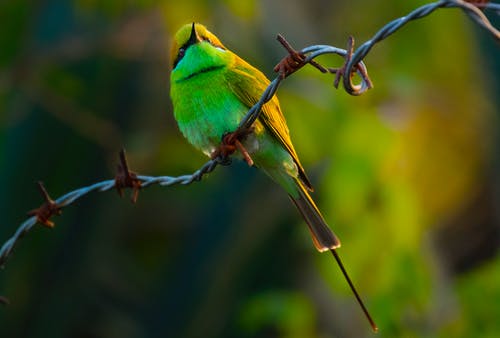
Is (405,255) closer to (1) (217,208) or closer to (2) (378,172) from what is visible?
(2) (378,172)

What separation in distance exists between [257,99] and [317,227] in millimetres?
431

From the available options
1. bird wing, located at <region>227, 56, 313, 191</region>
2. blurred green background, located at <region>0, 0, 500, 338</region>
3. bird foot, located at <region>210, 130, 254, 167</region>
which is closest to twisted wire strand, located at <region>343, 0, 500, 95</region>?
bird foot, located at <region>210, 130, 254, 167</region>

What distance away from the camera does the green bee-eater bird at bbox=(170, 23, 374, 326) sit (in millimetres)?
3135

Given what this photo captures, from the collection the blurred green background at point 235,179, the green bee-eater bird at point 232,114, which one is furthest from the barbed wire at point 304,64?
the blurred green background at point 235,179

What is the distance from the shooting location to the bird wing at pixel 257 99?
123 inches

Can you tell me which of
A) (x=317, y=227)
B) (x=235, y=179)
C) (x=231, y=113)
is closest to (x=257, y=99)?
(x=231, y=113)

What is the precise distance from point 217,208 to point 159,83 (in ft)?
2.80

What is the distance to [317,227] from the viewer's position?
3.15 m

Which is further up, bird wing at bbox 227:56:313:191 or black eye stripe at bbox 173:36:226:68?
black eye stripe at bbox 173:36:226:68

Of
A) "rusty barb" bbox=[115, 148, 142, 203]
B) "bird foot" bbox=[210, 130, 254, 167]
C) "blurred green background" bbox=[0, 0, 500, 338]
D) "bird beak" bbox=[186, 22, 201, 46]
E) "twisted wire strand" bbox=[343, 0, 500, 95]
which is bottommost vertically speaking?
"blurred green background" bbox=[0, 0, 500, 338]

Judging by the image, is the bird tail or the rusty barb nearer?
the rusty barb

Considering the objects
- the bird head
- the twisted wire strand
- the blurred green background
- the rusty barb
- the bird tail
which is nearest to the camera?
the twisted wire strand

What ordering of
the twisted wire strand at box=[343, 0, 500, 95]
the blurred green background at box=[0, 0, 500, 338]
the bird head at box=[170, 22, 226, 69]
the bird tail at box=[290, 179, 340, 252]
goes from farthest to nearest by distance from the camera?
the blurred green background at box=[0, 0, 500, 338], the bird head at box=[170, 22, 226, 69], the bird tail at box=[290, 179, 340, 252], the twisted wire strand at box=[343, 0, 500, 95]

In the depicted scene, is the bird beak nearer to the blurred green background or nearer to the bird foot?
the bird foot
